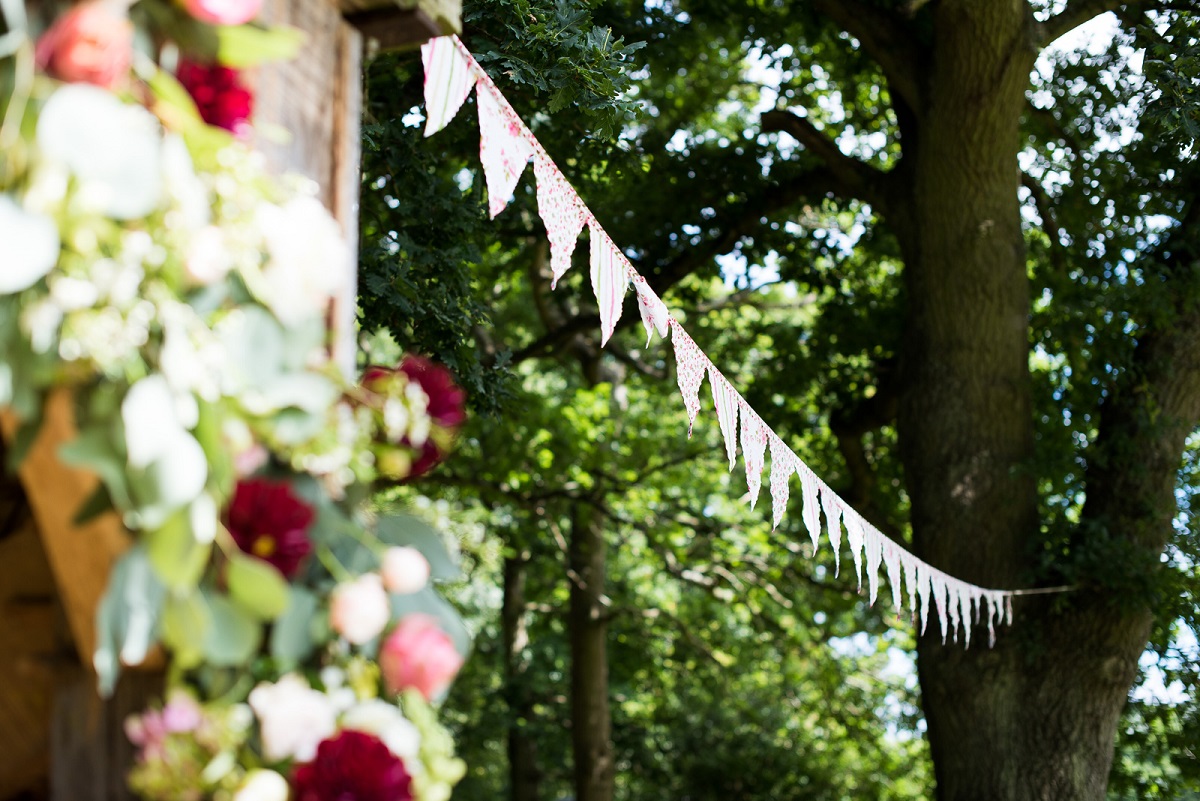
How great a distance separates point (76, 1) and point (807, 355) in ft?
23.6

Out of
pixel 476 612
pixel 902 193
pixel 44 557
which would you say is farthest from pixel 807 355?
pixel 44 557

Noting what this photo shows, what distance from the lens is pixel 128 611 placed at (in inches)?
35.9

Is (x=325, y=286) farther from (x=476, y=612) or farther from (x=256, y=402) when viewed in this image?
(x=476, y=612)

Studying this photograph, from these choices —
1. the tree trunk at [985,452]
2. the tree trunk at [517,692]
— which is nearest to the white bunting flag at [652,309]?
the tree trunk at [985,452]

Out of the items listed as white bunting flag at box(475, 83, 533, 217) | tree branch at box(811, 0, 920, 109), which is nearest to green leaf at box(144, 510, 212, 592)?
white bunting flag at box(475, 83, 533, 217)

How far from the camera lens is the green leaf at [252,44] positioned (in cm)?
100

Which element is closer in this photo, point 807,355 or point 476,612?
point 807,355

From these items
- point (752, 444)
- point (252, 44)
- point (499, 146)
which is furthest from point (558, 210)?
point (252, 44)

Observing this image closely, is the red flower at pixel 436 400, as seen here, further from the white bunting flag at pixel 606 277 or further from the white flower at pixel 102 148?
the white bunting flag at pixel 606 277

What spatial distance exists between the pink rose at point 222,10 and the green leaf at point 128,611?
0.41m

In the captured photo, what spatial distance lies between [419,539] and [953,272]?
16.1 ft

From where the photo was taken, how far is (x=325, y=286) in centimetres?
102

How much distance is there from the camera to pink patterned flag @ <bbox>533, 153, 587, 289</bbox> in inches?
106

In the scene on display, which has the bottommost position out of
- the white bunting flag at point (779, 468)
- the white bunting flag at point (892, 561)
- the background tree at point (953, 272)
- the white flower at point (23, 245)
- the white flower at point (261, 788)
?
the white flower at point (261, 788)
